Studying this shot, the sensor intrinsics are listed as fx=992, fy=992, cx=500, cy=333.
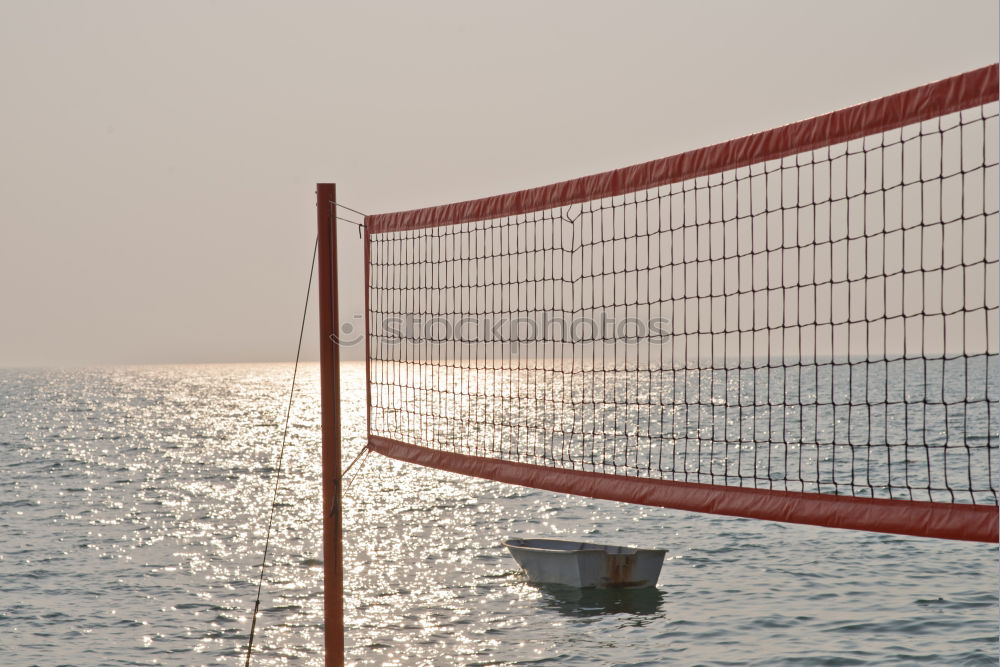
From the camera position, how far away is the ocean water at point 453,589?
47.4 feet

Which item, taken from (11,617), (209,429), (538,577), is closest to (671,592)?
(538,577)

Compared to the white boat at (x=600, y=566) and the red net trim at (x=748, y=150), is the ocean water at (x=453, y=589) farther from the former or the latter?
the red net trim at (x=748, y=150)

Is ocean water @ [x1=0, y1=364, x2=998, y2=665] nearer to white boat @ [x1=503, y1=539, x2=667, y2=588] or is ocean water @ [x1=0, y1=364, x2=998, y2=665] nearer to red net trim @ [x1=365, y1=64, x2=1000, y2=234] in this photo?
white boat @ [x1=503, y1=539, x2=667, y2=588]

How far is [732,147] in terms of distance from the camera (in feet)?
20.1

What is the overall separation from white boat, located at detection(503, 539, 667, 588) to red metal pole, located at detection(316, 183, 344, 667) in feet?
33.8

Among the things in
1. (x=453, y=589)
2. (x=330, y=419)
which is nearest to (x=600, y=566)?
(x=453, y=589)

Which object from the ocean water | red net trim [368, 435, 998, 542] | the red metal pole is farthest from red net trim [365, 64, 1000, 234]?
the ocean water

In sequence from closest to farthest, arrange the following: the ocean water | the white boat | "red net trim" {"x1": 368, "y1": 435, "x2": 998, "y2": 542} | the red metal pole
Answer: "red net trim" {"x1": 368, "y1": 435, "x2": 998, "y2": 542}
the red metal pole
the ocean water
the white boat

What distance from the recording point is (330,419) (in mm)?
7840

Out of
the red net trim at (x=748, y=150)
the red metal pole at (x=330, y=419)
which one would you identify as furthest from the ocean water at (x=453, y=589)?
the red net trim at (x=748, y=150)

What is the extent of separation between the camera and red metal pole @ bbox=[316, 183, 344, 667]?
25.0 feet

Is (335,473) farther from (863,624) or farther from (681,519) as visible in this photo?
(681,519)

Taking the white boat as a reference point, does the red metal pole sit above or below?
above

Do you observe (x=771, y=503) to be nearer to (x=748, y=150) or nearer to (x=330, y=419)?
(x=748, y=150)
